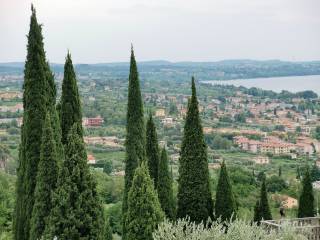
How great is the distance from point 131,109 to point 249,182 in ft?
69.2

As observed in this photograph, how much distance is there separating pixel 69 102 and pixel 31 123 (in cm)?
234

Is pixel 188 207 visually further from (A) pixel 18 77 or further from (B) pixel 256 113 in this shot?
(A) pixel 18 77

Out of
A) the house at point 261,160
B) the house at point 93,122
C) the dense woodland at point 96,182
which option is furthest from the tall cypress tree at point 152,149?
the house at point 93,122

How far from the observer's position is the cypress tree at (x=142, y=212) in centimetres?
1259

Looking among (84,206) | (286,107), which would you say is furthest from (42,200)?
(286,107)

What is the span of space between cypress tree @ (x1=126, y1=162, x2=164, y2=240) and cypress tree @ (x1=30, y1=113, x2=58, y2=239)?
1825mm

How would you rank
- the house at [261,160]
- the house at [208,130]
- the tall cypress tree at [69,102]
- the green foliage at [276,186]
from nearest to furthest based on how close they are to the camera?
the tall cypress tree at [69,102], the green foliage at [276,186], the house at [261,160], the house at [208,130]

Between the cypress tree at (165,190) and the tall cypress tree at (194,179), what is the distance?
83 centimetres

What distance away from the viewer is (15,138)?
7600 centimetres

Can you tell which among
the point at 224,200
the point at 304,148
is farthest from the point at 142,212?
the point at 304,148

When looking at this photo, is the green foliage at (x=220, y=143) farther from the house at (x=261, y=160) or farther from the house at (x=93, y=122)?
the house at (x=93, y=122)

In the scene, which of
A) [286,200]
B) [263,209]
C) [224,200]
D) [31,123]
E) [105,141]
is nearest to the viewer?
[31,123]

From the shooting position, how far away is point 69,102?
53.7ft

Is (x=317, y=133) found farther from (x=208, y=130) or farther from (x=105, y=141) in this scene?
(x=105, y=141)
